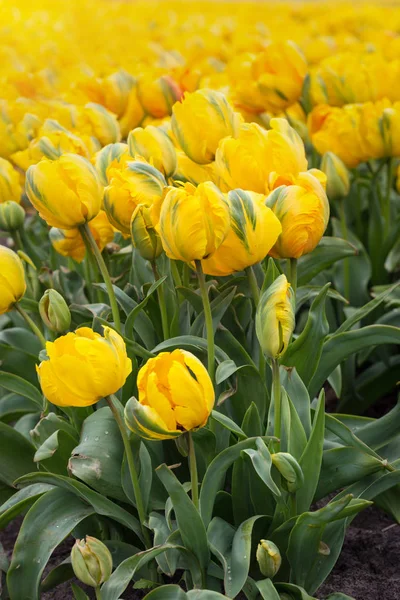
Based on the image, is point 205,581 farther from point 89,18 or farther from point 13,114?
point 89,18

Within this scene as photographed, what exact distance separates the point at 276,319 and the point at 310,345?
0.96 feet

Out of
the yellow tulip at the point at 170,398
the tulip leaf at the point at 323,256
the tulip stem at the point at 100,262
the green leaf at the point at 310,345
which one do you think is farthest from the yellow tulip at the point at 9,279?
the tulip leaf at the point at 323,256

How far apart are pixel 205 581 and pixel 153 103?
127 cm

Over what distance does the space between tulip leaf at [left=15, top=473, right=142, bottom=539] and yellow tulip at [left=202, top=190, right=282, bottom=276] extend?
39 cm

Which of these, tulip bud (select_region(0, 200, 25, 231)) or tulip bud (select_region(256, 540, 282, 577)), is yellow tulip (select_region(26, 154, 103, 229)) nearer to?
tulip bud (select_region(0, 200, 25, 231))

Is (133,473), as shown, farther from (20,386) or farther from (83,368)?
(20,386)

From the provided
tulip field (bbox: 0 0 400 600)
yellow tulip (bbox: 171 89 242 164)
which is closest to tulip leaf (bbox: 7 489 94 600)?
tulip field (bbox: 0 0 400 600)

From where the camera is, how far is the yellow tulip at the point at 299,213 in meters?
1.22

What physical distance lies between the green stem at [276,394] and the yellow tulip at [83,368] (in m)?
0.20

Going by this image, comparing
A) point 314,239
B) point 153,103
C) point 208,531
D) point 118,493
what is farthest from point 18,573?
point 153,103

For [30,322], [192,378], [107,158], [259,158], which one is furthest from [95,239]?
[192,378]

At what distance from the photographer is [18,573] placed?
1253 mm

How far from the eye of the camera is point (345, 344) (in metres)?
1.42

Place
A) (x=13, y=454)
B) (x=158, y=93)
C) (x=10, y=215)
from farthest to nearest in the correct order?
1. (x=158, y=93)
2. (x=10, y=215)
3. (x=13, y=454)
